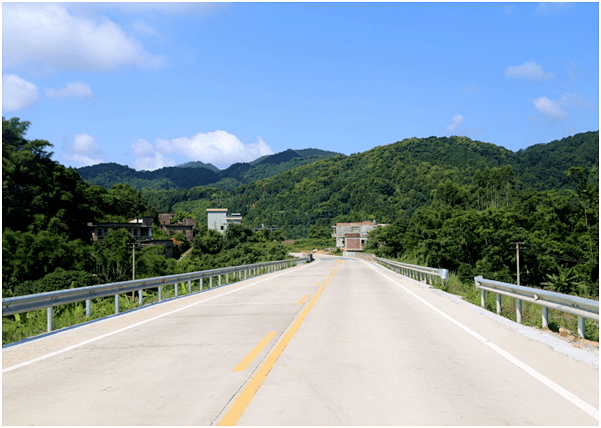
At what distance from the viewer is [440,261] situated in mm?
79250

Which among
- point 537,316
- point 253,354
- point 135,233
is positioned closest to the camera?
point 253,354

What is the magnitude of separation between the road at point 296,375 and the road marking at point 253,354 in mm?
27

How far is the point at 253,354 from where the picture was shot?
26.8ft

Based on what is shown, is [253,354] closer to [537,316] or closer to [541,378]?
[541,378]

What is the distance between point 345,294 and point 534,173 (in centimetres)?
16895

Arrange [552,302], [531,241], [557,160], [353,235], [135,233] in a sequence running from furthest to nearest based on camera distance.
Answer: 1. [557,160]
2. [353,235]
3. [135,233]
4. [531,241]
5. [552,302]

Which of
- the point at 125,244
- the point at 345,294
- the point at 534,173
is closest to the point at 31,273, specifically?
the point at 125,244

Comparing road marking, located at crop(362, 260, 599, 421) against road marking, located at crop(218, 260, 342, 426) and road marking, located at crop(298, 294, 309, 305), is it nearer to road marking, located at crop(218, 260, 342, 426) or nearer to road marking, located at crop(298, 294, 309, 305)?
road marking, located at crop(218, 260, 342, 426)

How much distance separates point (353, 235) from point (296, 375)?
150 metres

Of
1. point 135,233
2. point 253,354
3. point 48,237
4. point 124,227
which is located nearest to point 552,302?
point 253,354

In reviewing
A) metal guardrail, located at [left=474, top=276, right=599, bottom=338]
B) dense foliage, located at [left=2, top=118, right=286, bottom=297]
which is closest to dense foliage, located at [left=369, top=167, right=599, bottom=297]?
dense foliage, located at [left=2, top=118, right=286, bottom=297]

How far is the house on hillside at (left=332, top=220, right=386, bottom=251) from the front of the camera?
15488 cm

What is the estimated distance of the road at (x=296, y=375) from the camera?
530 cm

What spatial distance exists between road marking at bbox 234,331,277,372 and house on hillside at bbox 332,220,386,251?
140825 mm
